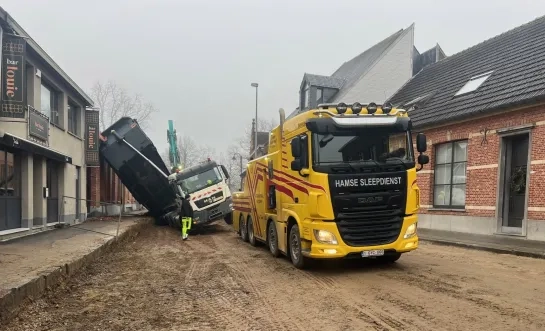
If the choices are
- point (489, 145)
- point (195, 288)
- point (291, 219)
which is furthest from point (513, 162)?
point (195, 288)

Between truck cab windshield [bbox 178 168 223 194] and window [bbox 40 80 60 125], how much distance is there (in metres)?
5.37

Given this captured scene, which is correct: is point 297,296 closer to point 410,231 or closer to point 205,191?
point 410,231

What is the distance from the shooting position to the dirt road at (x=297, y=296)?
493 centimetres

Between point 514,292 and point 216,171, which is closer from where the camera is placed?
point 514,292

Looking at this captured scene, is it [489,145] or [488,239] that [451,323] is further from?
[489,145]

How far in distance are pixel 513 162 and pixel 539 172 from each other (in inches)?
51.1

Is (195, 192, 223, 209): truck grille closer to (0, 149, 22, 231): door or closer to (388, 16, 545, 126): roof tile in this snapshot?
(0, 149, 22, 231): door

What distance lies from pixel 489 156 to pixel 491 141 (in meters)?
0.48

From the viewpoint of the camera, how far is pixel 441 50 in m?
25.1

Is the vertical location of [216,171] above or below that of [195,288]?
above

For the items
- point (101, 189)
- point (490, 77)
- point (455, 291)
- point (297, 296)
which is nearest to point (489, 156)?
point (490, 77)

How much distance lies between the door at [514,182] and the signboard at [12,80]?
545 inches

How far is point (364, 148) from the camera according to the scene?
7734 millimetres

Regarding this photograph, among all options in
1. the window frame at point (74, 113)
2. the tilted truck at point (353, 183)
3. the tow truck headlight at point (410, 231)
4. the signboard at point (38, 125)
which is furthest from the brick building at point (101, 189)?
the tow truck headlight at point (410, 231)
